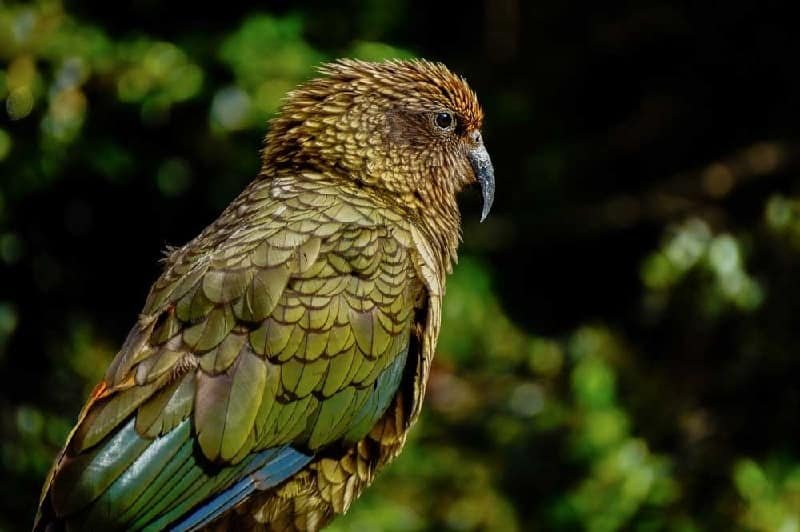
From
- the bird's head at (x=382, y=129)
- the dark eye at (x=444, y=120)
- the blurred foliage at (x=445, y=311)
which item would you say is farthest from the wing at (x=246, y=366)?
the blurred foliage at (x=445, y=311)

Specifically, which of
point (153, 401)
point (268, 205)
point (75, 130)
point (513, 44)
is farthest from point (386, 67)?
point (513, 44)

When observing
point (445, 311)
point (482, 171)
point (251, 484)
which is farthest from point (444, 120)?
point (445, 311)

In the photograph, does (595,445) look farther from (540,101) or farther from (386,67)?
(540,101)

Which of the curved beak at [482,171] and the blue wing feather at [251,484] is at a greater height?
the curved beak at [482,171]

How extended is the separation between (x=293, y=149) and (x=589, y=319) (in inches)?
145

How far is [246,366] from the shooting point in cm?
295

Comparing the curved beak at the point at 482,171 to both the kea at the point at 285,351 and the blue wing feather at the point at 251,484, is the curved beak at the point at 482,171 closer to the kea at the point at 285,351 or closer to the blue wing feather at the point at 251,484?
the kea at the point at 285,351

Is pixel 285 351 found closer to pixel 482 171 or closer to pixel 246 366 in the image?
pixel 246 366

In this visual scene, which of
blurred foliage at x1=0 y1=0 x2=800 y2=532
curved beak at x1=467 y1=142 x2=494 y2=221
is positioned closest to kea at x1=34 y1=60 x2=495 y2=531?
curved beak at x1=467 y1=142 x2=494 y2=221

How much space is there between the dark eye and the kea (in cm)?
13

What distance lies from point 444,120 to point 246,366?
99cm

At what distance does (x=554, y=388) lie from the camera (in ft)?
17.5

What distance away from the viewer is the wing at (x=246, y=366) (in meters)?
2.86

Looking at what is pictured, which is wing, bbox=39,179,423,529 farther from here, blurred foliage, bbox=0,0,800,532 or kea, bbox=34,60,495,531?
blurred foliage, bbox=0,0,800,532
